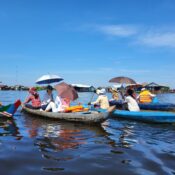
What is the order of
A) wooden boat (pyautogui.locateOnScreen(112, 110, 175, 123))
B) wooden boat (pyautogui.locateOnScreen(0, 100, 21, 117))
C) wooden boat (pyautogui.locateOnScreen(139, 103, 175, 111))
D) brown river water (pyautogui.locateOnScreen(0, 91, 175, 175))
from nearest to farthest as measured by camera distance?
brown river water (pyautogui.locateOnScreen(0, 91, 175, 175)), wooden boat (pyautogui.locateOnScreen(112, 110, 175, 123)), wooden boat (pyautogui.locateOnScreen(0, 100, 21, 117)), wooden boat (pyautogui.locateOnScreen(139, 103, 175, 111))

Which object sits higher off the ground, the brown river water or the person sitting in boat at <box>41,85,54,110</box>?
the person sitting in boat at <box>41,85,54,110</box>

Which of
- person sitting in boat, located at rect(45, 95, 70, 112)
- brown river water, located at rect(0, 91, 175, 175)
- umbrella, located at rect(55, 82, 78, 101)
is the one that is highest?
umbrella, located at rect(55, 82, 78, 101)

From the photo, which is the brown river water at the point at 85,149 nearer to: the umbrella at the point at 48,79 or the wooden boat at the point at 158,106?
the umbrella at the point at 48,79

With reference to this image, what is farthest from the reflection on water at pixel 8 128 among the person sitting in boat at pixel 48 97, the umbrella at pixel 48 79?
the umbrella at pixel 48 79

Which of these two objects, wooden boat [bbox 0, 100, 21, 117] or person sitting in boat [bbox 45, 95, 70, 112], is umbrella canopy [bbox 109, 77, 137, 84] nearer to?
person sitting in boat [bbox 45, 95, 70, 112]

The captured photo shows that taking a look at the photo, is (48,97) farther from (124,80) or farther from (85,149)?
(85,149)

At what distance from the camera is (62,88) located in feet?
48.4

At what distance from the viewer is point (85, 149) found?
9.01 m

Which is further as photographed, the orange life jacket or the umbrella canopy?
the orange life jacket

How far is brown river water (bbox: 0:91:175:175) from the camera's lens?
23.2 feet

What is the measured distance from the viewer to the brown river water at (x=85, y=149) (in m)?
7.07

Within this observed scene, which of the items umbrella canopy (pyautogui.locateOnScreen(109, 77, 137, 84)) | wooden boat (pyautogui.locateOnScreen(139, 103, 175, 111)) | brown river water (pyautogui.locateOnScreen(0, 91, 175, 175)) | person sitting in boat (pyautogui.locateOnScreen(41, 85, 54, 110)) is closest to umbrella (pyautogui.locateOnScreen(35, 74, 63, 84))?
person sitting in boat (pyautogui.locateOnScreen(41, 85, 54, 110))

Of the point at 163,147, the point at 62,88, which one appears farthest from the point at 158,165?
the point at 62,88

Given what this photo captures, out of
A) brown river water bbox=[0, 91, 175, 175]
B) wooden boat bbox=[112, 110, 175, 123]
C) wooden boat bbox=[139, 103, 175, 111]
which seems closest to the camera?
brown river water bbox=[0, 91, 175, 175]
